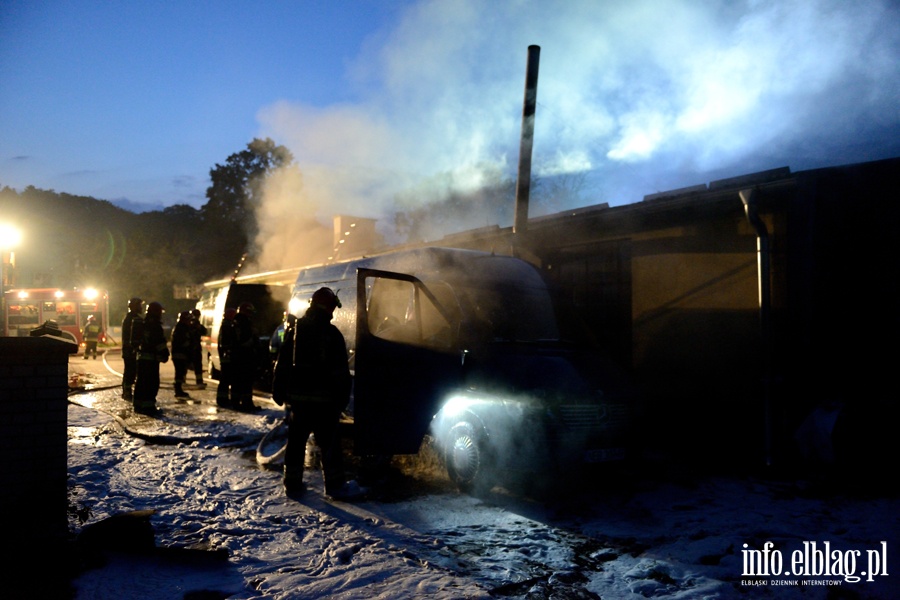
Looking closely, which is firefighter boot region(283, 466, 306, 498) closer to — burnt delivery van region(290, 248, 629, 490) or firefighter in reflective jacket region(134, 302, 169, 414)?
burnt delivery van region(290, 248, 629, 490)

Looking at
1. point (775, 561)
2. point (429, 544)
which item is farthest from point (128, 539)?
point (775, 561)

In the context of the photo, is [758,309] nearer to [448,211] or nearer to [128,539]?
[128,539]

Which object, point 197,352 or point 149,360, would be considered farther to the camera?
point 197,352

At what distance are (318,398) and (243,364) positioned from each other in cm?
583

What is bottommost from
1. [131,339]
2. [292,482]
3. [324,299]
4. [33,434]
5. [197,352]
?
[292,482]

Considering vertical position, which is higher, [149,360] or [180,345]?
[180,345]

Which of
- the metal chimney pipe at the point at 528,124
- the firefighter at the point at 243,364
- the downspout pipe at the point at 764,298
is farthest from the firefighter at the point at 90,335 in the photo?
the downspout pipe at the point at 764,298

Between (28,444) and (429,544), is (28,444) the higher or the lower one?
the higher one

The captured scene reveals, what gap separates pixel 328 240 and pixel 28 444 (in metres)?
23.5

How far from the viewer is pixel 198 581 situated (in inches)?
138

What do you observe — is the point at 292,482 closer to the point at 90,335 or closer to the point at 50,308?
the point at 90,335

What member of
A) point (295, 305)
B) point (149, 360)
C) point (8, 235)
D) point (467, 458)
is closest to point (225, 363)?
point (149, 360)

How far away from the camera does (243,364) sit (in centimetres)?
1065

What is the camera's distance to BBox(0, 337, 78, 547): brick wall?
12.3 feet
